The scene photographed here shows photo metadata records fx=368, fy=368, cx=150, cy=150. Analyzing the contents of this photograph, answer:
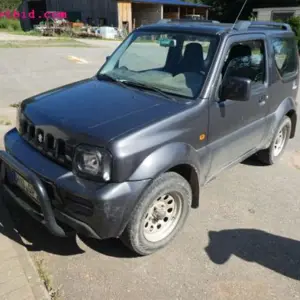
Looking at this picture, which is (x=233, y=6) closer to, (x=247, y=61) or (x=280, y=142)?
(x=280, y=142)

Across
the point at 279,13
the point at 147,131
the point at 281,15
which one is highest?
the point at 279,13

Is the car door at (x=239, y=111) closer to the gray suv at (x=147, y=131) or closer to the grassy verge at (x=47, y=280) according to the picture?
the gray suv at (x=147, y=131)

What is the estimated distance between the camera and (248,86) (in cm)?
340

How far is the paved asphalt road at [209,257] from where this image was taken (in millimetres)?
2928

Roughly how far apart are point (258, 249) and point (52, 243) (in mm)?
1934

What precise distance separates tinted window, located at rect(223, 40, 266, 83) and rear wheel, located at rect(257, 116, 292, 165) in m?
Answer: 1.07

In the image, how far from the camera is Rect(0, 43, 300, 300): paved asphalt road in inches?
115

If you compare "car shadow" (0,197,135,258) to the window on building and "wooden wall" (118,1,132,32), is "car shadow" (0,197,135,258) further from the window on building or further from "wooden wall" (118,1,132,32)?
"wooden wall" (118,1,132,32)

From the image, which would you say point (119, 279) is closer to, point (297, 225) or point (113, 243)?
point (113, 243)

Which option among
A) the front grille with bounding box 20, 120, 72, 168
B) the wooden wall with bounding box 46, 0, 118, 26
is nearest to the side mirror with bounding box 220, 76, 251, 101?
the front grille with bounding box 20, 120, 72, 168

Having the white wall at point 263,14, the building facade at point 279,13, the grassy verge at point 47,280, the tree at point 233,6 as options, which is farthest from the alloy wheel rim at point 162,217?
the tree at point 233,6

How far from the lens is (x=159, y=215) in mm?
3293

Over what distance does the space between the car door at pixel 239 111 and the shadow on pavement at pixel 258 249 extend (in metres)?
0.68

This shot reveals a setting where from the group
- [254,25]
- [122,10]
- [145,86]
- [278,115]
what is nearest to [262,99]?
[278,115]
